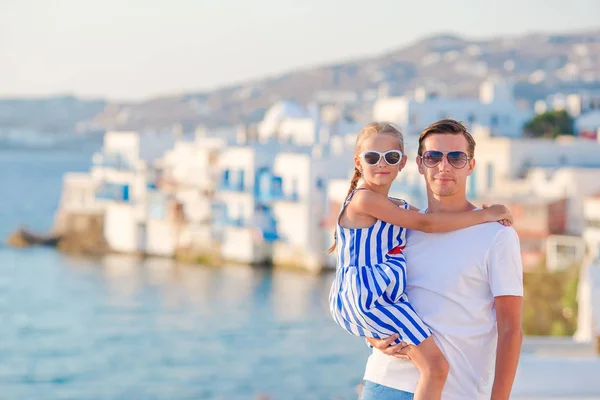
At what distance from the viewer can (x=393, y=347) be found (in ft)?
10.1

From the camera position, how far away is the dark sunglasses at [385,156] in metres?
3.16

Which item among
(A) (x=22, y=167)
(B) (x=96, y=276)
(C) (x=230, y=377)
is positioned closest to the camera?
(C) (x=230, y=377)

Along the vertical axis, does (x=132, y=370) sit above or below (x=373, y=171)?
below

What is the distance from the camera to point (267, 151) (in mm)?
35031

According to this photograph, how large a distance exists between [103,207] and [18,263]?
3866mm

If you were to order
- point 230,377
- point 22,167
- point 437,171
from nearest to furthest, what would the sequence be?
point 437,171, point 230,377, point 22,167

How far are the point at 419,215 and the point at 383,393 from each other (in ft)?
1.27

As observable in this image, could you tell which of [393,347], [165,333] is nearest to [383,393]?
[393,347]

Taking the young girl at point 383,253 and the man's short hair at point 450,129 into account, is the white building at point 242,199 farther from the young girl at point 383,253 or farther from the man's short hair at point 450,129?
the man's short hair at point 450,129

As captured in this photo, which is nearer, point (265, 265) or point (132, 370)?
point (132, 370)

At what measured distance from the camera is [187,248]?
35.5m

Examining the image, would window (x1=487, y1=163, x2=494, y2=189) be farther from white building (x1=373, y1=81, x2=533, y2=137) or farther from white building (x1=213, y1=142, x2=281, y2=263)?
white building (x1=373, y1=81, x2=533, y2=137)

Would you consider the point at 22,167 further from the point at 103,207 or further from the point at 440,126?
the point at 440,126

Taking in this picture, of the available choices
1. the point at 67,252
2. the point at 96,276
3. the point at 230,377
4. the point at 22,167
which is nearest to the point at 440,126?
the point at 230,377
